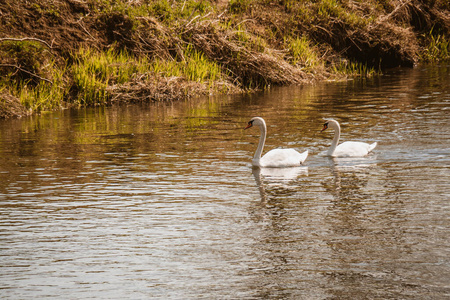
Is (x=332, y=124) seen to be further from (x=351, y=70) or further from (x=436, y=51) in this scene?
(x=436, y=51)

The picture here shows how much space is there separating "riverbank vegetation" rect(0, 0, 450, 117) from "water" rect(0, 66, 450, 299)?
16.2 feet

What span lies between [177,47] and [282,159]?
1346 centimetres

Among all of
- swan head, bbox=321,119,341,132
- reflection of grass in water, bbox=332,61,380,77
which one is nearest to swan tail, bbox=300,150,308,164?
swan head, bbox=321,119,341,132

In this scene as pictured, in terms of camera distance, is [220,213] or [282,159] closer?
[220,213]

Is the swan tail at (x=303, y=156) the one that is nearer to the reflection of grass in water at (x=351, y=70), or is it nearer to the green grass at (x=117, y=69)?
the green grass at (x=117, y=69)

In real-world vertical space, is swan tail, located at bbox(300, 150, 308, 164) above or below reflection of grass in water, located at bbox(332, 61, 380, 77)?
below

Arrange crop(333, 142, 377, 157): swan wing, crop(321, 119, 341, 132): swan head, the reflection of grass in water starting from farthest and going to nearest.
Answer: the reflection of grass in water → crop(321, 119, 341, 132): swan head → crop(333, 142, 377, 157): swan wing

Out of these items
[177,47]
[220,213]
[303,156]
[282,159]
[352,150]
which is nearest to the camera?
[220,213]

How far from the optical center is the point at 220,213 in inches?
353

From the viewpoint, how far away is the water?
6.60 m

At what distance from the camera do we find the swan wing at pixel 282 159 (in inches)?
475

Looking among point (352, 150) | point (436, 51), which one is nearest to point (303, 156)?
point (352, 150)

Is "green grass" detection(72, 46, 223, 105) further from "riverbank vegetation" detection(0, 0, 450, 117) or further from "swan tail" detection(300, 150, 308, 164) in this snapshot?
"swan tail" detection(300, 150, 308, 164)

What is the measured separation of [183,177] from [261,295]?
→ 5.11 meters
